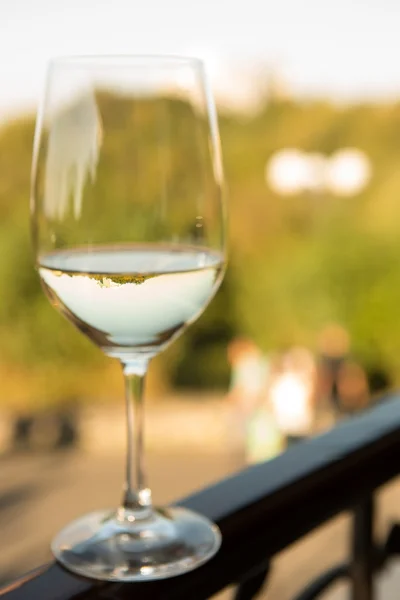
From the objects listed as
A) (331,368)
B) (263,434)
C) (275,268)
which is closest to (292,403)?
(263,434)

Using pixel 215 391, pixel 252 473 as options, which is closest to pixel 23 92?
pixel 215 391

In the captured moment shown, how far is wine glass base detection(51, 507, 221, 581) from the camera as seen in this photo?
0.36m

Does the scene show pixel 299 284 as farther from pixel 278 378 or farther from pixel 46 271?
pixel 46 271

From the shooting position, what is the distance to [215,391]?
33.5 feet

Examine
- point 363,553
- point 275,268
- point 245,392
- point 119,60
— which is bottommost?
point 245,392

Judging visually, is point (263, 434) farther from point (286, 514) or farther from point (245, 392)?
point (286, 514)

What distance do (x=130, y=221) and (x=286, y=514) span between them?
152 mm

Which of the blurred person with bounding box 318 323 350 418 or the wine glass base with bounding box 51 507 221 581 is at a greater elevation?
the wine glass base with bounding box 51 507 221 581

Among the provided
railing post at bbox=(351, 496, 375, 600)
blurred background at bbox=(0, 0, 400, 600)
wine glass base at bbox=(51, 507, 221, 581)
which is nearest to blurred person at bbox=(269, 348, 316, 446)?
blurred background at bbox=(0, 0, 400, 600)

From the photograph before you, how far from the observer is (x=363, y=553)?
1.68 feet

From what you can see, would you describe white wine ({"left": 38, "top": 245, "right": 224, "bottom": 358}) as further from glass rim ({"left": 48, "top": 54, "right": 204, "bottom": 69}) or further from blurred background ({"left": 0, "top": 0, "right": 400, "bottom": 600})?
blurred background ({"left": 0, "top": 0, "right": 400, "bottom": 600})

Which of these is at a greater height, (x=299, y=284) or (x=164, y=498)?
(x=299, y=284)

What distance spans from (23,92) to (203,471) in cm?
633

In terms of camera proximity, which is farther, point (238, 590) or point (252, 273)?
point (252, 273)
